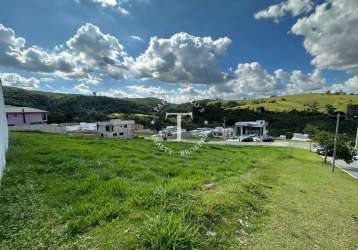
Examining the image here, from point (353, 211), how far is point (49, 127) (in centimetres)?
3549

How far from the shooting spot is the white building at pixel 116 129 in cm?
3816

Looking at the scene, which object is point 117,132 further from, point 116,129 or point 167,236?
point 167,236

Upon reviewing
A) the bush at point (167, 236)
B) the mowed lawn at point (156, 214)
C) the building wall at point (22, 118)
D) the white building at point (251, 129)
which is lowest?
the white building at point (251, 129)

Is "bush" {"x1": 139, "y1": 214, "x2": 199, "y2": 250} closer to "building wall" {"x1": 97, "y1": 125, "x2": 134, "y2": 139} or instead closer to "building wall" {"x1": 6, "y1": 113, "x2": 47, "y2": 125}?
"building wall" {"x1": 97, "y1": 125, "x2": 134, "y2": 139}

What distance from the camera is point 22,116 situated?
34531 millimetres

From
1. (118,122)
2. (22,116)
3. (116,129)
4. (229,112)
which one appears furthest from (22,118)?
(229,112)

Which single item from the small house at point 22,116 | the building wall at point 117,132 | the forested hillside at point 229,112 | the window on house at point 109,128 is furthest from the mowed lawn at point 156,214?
the small house at point 22,116

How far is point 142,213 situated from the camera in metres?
4.77

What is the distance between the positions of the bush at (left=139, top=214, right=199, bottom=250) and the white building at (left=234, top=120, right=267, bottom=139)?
50314 millimetres

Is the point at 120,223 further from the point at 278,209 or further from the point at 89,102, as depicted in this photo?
the point at 89,102

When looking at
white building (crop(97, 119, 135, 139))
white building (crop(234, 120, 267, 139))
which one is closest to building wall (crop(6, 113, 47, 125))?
white building (crop(97, 119, 135, 139))

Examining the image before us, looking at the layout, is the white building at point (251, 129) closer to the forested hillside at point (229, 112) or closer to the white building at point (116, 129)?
the forested hillside at point (229, 112)

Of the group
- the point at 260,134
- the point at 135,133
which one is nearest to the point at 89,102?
the point at 135,133

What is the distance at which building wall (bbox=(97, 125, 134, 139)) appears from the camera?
38125mm
